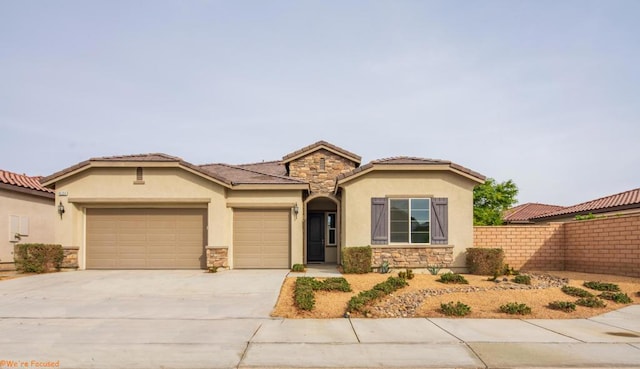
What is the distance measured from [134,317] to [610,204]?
19.6m

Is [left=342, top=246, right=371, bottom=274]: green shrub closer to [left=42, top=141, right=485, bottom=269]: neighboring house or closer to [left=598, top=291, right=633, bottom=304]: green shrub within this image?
[left=42, top=141, right=485, bottom=269]: neighboring house

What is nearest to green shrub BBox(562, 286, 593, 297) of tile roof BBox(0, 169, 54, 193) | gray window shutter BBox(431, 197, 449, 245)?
gray window shutter BBox(431, 197, 449, 245)

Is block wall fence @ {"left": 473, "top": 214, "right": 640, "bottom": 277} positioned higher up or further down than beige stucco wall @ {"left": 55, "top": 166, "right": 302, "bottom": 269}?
further down

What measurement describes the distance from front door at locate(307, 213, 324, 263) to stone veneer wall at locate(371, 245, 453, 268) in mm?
4659

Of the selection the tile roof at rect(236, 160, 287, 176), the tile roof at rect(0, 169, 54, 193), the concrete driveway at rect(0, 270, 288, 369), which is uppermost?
the tile roof at rect(236, 160, 287, 176)

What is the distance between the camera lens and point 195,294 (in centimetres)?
1103

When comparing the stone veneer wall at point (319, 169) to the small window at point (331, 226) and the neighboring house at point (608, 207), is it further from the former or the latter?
the neighboring house at point (608, 207)

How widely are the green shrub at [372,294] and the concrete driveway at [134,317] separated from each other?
5.95 feet

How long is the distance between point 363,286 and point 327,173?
9190 millimetres

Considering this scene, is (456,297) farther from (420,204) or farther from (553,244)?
(553,244)

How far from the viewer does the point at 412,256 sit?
48.3 feet

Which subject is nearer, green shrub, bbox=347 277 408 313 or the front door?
green shrub, bbox=347 277 408 313

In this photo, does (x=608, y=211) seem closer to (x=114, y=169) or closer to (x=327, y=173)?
(x=327, y=173)

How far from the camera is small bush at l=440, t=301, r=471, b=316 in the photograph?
9.00 metres
